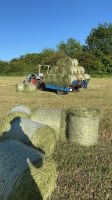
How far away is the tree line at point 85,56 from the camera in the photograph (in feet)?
186

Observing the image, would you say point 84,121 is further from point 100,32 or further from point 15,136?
point 100,32

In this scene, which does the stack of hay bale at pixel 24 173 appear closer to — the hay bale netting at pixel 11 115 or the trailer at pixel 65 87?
the hay bale netting at pixel 11 115

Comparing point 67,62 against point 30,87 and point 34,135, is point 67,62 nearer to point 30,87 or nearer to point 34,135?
point 30,87

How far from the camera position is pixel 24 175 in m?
5.16

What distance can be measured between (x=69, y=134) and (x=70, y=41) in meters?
76.2

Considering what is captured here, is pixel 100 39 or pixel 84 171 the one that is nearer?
pixel 84 171

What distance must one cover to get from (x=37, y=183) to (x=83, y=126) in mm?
4161

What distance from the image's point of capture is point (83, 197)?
19.5 ft

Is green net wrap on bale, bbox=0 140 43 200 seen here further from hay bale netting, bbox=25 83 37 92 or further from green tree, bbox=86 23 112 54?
green tree, bbox=86 23 112 54

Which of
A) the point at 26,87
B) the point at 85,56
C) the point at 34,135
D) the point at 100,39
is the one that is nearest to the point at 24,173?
the point at 34,135

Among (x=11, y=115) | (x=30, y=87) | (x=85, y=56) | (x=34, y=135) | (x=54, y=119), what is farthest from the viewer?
(x=85, y=56)

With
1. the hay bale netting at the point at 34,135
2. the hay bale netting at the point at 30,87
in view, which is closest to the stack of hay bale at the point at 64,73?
the hay bale netting at the point at 30,87

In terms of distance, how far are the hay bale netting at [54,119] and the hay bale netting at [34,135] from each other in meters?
1.49

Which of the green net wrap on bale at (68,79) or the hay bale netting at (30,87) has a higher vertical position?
the green net wrap on bale at (68,79)
